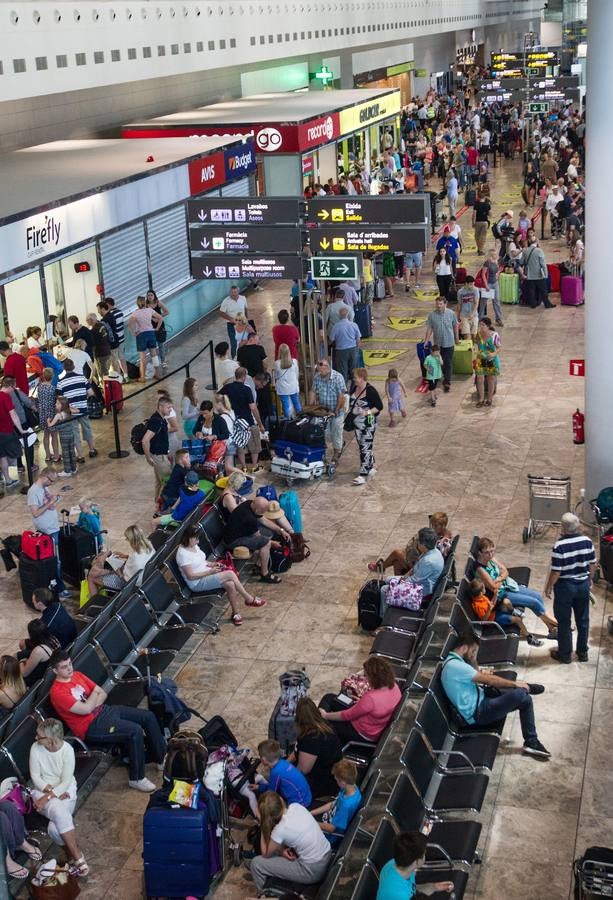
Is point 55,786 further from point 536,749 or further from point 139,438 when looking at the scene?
point 139,438

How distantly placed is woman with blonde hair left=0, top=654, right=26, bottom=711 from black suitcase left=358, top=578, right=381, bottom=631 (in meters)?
3.54

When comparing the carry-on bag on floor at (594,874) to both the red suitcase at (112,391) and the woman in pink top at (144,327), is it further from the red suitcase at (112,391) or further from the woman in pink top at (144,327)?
the woman in pink top at (144,327)

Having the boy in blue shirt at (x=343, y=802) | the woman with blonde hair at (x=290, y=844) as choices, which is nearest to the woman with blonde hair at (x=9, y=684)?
the woman with blonde hair at (x=290, y=844)

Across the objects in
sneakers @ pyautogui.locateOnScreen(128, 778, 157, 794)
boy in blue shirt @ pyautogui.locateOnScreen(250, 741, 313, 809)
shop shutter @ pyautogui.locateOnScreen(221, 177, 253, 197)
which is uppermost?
shop shutter @ pyautogui.locateOnScreen(221, 177, 253, 197)

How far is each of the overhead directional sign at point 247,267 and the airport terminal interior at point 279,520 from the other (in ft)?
0.14

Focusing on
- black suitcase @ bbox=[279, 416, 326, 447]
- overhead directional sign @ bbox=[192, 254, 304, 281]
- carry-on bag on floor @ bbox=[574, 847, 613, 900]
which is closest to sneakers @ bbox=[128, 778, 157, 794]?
carry-on bag on floor @ bbox=[574, 847, 613, 900]

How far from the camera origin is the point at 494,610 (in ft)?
38.4

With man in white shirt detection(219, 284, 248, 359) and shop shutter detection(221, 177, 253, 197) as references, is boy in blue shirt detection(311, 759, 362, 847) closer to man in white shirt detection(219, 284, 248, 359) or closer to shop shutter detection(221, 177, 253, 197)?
man in white shirt detection(219, 284, 248, 359)

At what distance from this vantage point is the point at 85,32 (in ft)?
82.8

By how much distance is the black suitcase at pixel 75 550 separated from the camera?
13.5 metres

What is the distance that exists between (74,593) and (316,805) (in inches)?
214

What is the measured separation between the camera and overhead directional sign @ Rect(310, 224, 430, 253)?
17.0 metres

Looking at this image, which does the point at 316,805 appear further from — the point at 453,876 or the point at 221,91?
the point at 221,91

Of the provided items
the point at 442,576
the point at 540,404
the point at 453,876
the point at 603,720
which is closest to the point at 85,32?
the point at 540,404
